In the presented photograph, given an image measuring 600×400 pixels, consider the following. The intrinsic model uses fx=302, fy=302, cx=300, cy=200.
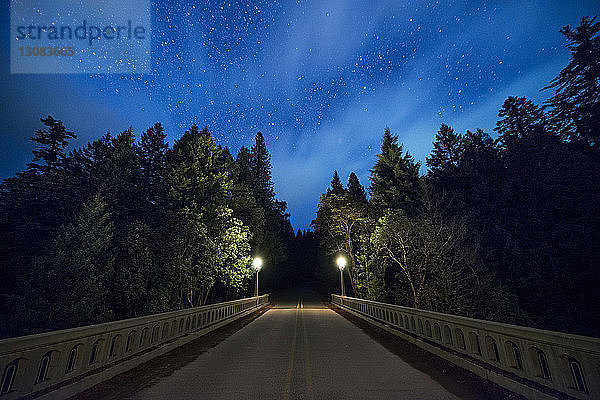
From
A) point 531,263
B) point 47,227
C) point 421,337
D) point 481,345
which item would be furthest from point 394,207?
point 47,227

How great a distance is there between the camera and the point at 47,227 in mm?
27750

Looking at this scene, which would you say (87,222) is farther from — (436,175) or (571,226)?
Result: (436,175)

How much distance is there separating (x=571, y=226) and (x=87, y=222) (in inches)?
1445

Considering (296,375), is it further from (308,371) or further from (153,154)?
(153,154)

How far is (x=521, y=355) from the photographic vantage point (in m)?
5.21

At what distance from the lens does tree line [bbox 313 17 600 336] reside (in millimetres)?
19031

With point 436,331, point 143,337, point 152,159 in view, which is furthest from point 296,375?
point 152,159

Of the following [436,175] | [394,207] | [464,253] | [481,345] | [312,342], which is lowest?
[312,342]

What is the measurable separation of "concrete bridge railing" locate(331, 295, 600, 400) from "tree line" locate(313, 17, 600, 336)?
32.1 feet

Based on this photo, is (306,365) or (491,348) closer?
(491,348)

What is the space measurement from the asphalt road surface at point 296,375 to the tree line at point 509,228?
33.7 ft

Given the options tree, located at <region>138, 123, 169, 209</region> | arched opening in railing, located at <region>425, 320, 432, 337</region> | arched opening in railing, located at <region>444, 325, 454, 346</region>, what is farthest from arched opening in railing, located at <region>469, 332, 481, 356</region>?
tree, located at <region>138, 123, 169, 209</region>

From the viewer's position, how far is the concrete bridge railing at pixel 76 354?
14.2 ft

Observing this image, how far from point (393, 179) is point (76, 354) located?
3139 cm
